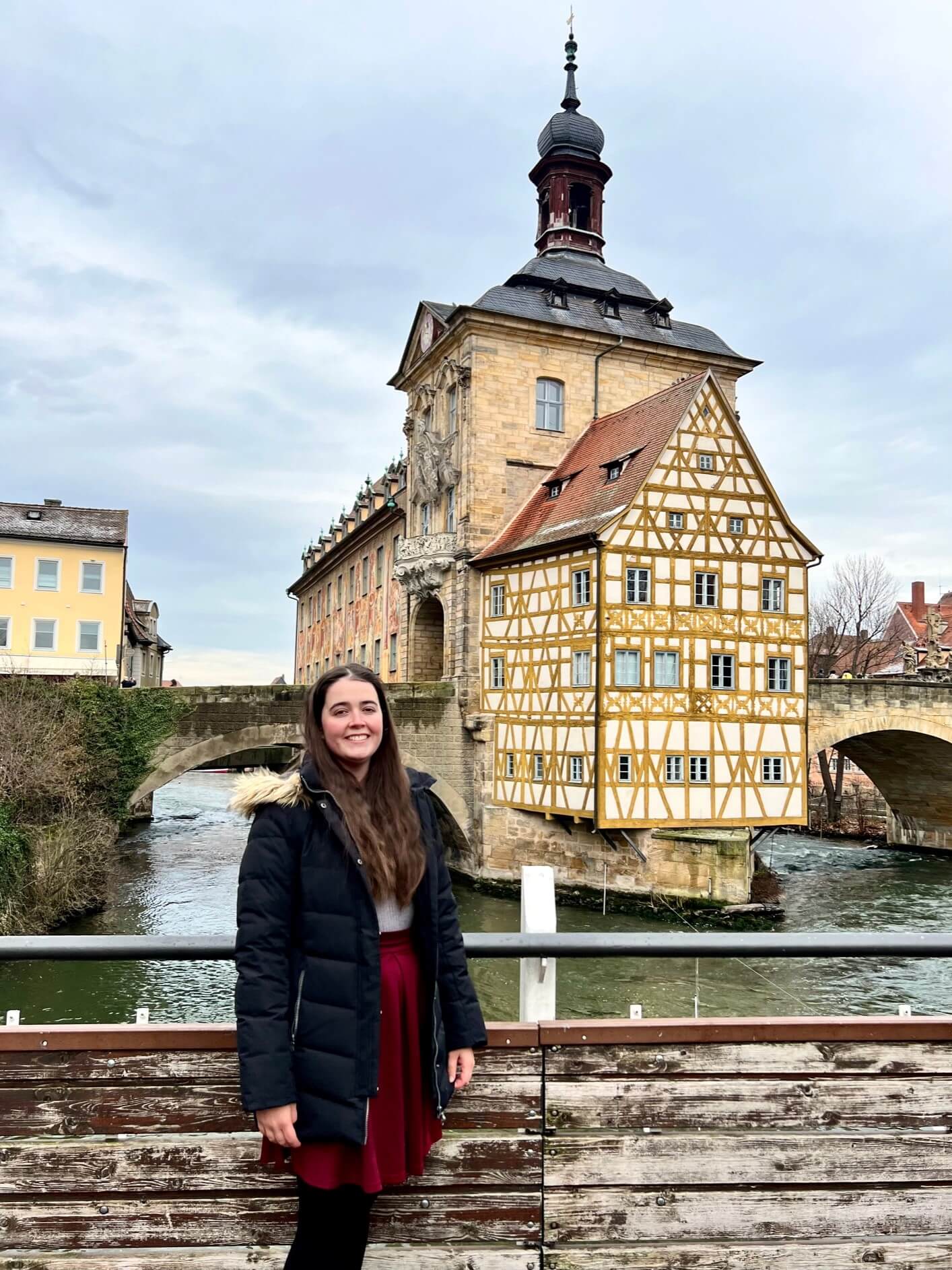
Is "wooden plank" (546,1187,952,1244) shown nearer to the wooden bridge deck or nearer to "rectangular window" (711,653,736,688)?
the wooden bridge deck

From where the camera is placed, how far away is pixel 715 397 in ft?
65.8

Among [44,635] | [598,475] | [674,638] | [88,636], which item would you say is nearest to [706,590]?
[674,638]

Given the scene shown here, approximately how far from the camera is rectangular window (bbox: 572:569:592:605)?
19656mm

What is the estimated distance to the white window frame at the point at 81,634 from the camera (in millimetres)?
30312

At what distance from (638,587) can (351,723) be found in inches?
689

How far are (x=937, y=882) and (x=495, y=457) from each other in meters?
15.0

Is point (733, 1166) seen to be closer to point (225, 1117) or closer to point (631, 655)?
point (225, 1117)

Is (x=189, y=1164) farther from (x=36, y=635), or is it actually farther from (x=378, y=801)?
(x=36, y=635)

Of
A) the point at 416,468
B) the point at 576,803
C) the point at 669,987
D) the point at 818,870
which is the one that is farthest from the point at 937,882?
the point at 416,468

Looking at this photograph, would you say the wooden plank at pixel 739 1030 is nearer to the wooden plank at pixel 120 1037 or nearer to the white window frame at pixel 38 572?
the wooden plank at pixel 120 1037

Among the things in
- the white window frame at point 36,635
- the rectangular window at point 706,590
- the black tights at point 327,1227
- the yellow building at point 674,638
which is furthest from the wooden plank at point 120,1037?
the white window frame at point 36,635

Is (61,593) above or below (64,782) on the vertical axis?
above

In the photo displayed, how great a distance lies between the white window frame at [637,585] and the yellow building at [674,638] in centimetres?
3

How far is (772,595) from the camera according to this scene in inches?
813
